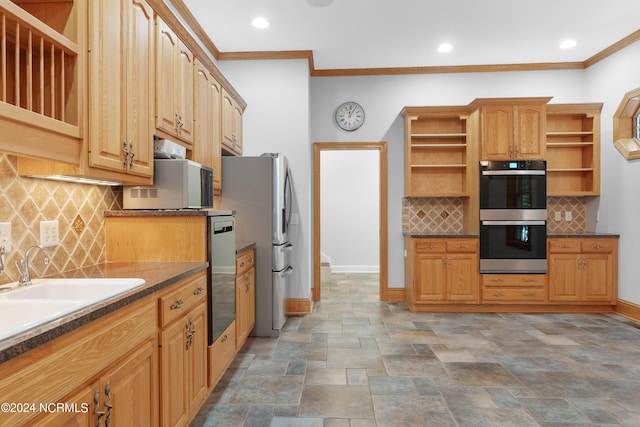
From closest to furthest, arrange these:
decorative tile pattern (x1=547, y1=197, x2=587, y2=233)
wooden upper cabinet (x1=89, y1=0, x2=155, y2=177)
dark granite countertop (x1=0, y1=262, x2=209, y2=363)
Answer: dark granite countertop (x1=0, y1=262, x2=209, y2=363), wooden upper cabinet (x1=89, y1=0, x2=155, y2=177), decorative tile pattern (x1=547, y1=197, x2=587, y2=233)

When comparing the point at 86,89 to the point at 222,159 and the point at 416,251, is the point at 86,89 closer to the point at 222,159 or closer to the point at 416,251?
the point at 222,159

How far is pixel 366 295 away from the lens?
17.9 feet

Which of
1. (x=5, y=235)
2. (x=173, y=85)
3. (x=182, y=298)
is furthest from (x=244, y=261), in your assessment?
(x=5, y=235)

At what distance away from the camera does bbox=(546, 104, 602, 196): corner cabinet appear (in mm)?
4668

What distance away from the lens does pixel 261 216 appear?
364 centimetres

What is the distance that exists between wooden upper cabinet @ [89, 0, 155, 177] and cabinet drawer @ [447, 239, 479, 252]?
347 centimetres

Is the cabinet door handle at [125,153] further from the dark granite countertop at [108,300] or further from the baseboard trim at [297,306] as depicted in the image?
the baseboard trim at [297,306]

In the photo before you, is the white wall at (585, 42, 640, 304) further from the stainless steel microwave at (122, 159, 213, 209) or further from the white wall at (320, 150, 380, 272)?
the stainless steel microwave at (122, 159, 213, 209)

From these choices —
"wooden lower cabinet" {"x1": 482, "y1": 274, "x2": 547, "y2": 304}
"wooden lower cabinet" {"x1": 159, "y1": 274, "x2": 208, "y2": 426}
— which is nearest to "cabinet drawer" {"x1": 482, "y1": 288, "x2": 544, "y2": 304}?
"wooden lower cabinet" {"x1": 482, "y1": 274, "x2": 547, "y2": 304}

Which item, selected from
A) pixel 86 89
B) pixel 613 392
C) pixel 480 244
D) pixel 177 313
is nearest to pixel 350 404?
pixel 177 313

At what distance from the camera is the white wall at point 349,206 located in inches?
298

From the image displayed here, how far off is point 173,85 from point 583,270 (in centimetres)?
477

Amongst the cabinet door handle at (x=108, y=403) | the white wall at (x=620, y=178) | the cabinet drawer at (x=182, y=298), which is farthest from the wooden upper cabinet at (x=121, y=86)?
the white wall at (x=620, y=178)

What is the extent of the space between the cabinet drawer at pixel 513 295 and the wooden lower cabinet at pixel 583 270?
17cm
